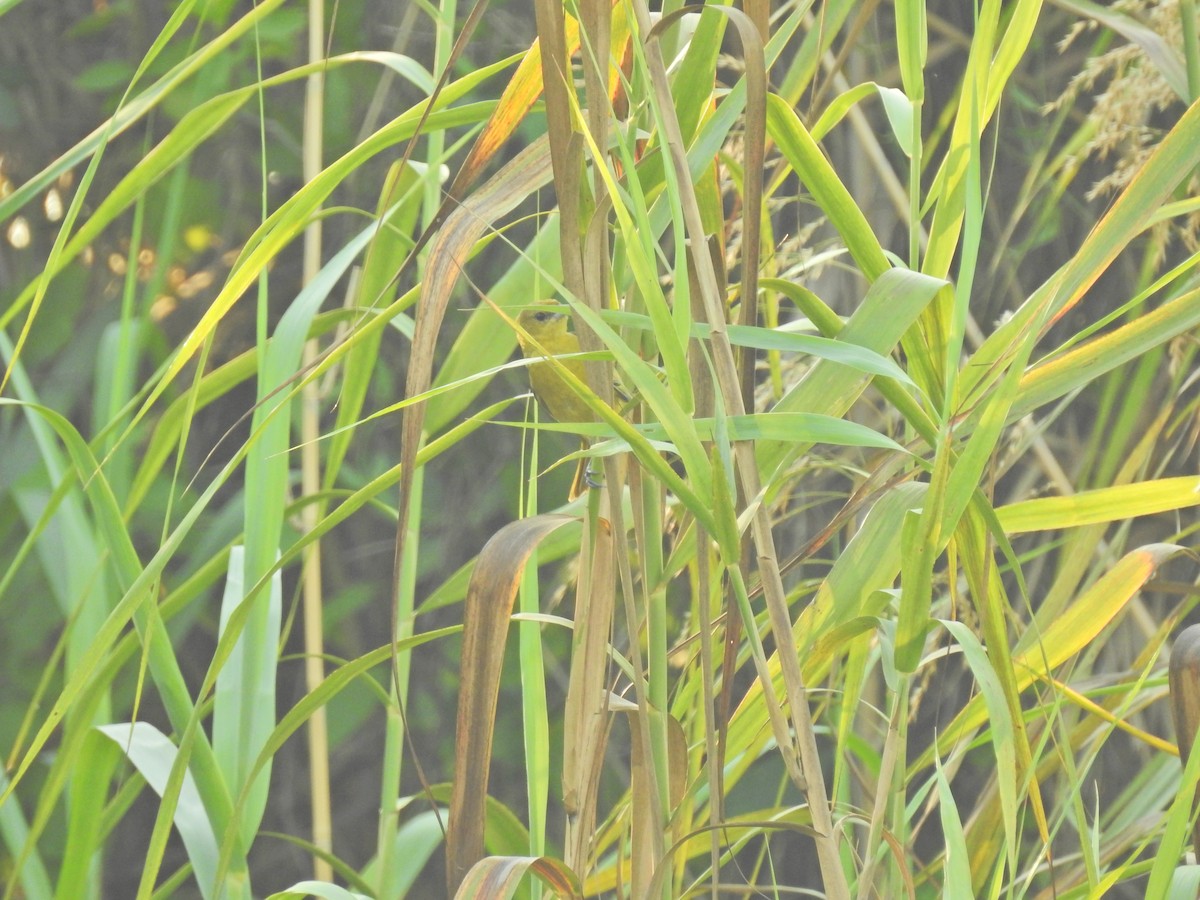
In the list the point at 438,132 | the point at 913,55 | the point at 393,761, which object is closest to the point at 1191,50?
the point at 913,55

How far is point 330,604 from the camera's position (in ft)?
2.74

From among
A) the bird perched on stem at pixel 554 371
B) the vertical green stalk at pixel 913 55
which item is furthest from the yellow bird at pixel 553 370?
the vertical green stalk at pixel 913 55

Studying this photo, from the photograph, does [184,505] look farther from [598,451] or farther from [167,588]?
[598,451]

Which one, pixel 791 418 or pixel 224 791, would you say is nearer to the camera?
pixel 791 418

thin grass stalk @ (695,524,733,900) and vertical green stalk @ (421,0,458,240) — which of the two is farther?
vertical green stalk @ (421,0,458,240)

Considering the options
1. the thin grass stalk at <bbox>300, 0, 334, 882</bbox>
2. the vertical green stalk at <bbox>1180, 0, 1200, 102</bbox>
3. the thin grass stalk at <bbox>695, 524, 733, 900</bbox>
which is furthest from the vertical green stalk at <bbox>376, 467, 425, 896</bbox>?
the vertical green stalk at <bbox>1180, 0, 1200, 102</bbox>

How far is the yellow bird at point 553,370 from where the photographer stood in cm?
35

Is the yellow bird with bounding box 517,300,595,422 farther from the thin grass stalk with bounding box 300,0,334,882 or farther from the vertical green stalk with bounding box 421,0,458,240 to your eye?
the thin grass stalk with bounding box 300,0,334,882

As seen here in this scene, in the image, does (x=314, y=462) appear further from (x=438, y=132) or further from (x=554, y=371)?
(x=554, y=371)

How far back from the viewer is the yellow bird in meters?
0.35

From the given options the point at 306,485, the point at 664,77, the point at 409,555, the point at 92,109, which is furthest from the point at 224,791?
the point at 92,109

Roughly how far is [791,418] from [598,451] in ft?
0.17

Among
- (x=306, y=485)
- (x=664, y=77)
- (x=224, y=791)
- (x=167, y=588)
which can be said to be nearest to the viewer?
(x=664, y=77)

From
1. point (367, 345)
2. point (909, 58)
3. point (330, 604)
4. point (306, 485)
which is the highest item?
point (909, 58)
